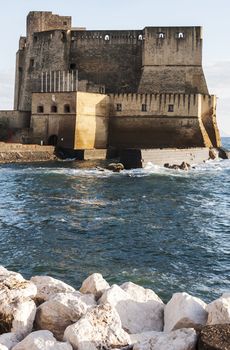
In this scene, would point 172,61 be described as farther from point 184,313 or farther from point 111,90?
point 184,313

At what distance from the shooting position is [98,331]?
19.2 ft

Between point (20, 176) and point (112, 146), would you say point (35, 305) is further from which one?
point (112, 146)

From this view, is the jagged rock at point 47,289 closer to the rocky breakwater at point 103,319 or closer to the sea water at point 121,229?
the rocky breakwater at point 103,319

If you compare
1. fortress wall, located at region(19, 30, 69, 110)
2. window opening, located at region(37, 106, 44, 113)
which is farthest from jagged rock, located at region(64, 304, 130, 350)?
fortress wall, located at region(19, 30, 69, 110)

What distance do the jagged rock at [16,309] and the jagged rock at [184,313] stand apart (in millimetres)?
1816

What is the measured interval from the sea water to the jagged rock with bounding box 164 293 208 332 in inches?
120

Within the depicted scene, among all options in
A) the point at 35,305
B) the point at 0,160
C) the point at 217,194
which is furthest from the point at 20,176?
the point at 35,305

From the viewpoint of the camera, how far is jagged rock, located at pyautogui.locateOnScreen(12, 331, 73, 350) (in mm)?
5508

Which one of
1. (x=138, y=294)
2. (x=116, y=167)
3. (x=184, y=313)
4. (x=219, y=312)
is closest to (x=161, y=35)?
(x=116, y=167)

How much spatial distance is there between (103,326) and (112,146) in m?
35.1

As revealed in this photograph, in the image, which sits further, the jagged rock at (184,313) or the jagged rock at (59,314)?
the jagged rock at (59,314)

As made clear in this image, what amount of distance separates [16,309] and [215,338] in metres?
2.59

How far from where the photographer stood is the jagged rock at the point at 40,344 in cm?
551

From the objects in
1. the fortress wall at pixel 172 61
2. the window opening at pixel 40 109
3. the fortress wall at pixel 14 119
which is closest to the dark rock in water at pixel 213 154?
the fortress wall at pixel 172 61
